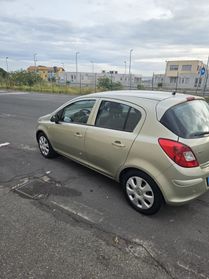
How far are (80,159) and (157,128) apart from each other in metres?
1.65

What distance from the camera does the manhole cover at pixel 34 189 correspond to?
3.22m

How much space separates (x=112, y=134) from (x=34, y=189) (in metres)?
1.56

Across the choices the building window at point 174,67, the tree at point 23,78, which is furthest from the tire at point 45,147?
the building window at point 174,67

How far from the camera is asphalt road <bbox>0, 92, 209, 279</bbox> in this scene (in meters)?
2.02

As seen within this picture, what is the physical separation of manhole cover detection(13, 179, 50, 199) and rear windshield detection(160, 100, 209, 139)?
209 cm

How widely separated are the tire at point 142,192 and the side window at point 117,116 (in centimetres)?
63

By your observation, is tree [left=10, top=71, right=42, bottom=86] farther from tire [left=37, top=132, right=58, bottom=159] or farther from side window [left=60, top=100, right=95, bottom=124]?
side window [left=60, top=100, right=95, bottom=124]

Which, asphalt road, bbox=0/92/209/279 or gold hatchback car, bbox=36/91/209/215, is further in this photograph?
gold hatchback car, bbox=36/91/209/215

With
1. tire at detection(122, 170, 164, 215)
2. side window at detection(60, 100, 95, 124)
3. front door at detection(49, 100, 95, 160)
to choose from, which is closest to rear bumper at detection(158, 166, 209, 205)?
tire at detection(122, 170, 164, 215)

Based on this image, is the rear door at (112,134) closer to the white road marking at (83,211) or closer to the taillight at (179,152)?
the taillight at (179,152)

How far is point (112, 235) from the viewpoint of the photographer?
7.97ft

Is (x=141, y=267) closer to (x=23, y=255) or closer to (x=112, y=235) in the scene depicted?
(x=112, y=235)

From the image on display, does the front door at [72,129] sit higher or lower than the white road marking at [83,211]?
higher

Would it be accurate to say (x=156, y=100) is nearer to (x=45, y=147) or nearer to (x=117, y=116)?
(x=117, y=116)
